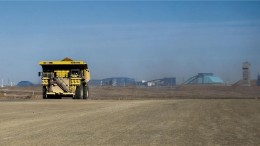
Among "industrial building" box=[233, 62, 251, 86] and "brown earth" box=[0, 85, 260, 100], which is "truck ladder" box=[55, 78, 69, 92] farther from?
"industrial building" box=[233, 62, 251, 86]

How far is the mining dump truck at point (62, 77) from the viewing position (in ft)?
140

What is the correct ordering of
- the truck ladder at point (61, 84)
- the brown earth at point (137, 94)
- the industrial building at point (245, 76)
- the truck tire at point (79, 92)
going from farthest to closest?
the industrial building at point (245, 76) → the brown earth at point (137, 94) → the truck tire at point (79, 92) → the truck ladder at point (61, 84)

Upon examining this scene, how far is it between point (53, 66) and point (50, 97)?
2.78 metres

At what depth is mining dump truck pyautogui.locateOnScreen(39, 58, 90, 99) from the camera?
42.6 meters

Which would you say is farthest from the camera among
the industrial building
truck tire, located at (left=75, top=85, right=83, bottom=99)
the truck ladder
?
the industrial building

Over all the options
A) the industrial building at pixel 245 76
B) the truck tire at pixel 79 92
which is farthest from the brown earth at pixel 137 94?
the industrial building at pixel 245 76

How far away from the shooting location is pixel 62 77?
4266cm

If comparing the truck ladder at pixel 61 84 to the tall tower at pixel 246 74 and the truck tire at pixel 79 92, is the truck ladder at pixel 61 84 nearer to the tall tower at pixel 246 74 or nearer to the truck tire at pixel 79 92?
the truck tire at pixel 79 92

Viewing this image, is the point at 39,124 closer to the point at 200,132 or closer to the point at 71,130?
the point at 71,130

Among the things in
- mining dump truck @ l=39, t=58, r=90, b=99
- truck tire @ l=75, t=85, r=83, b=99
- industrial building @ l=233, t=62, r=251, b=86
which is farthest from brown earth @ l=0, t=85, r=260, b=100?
industrial building @ l=233, t=62, r=251, b=86

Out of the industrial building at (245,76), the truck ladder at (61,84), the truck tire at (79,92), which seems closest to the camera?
the truck ladder at (61,84)

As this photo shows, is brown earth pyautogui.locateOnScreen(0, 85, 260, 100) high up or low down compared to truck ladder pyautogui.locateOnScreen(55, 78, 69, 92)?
down

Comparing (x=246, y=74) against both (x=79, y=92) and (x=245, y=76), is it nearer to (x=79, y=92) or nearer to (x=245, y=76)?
(x=245, y=76)

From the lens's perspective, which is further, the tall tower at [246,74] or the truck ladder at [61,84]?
the tall tower at [246,74]
